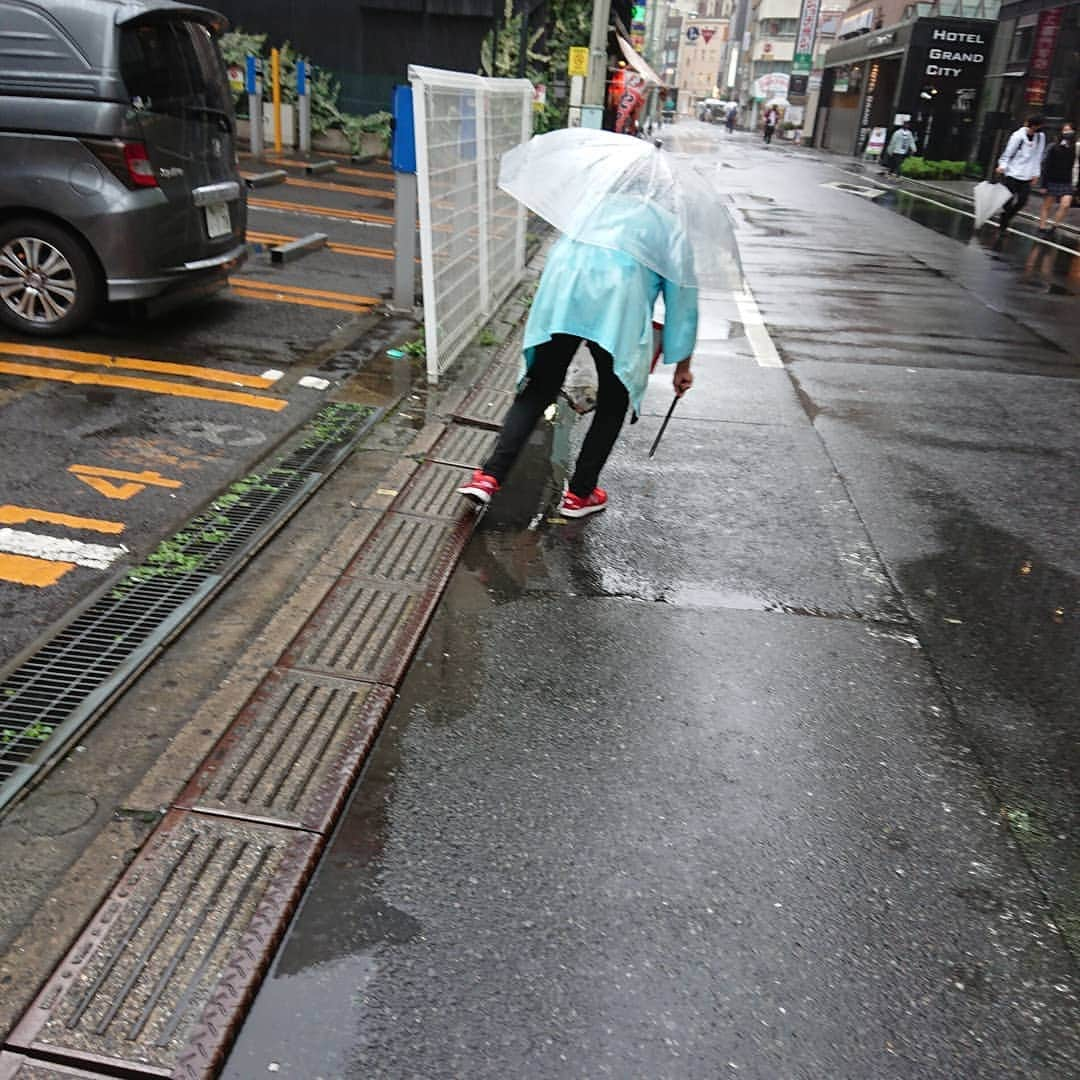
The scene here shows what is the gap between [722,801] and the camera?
3117mm

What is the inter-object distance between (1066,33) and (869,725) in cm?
3159

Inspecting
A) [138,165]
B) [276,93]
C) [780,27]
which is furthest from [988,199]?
[780,27]

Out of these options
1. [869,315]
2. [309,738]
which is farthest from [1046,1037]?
[869,315]

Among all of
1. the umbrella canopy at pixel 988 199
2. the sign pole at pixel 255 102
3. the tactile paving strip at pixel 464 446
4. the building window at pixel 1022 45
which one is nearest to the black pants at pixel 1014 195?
the umbrella canopy at pixel 988 199

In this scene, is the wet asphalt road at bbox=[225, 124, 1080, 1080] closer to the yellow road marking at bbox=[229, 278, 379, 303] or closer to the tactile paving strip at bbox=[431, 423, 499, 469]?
the tactile paving strip at bbox=[431, 423, 499, 469]

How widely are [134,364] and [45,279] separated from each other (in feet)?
2.49

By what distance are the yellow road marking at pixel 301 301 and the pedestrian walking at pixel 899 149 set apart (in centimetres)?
3046

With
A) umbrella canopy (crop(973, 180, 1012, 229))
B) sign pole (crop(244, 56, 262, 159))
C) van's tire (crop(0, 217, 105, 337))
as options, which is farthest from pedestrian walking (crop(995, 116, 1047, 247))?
van's tire (crop(0, 217, 105, 337))

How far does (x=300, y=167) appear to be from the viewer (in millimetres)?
17594

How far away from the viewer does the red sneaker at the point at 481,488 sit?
189 inches

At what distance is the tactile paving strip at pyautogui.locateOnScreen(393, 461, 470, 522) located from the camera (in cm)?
490

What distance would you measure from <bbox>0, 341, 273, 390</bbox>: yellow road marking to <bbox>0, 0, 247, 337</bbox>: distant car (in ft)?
0.72

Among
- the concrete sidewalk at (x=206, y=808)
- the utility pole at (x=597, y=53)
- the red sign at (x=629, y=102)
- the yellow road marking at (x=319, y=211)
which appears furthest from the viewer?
the red sign at (x=629, y=102)

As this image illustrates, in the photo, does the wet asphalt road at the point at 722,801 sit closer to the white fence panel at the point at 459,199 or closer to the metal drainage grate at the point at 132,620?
the metal drainage grate at the point at 132,620
